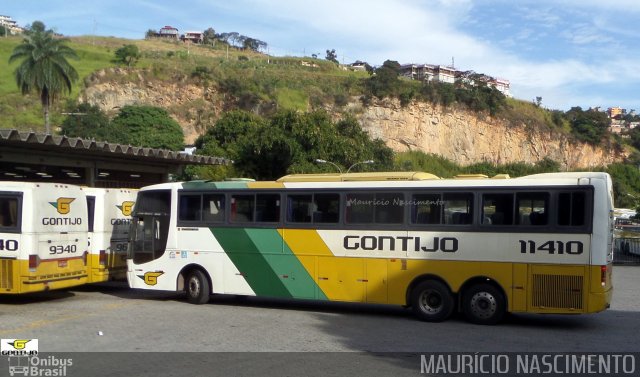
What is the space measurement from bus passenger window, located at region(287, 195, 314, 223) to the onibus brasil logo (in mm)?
6445

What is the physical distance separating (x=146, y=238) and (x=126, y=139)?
5308 centimetres

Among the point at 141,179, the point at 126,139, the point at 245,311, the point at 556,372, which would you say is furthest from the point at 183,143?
the point at 556,372

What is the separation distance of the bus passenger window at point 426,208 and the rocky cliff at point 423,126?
6758cm

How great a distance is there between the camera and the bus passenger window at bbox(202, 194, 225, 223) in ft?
53.3

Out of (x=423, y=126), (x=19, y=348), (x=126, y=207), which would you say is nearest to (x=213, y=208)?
(x=126, y=207)

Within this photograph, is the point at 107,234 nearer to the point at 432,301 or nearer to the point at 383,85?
the point at 432,301

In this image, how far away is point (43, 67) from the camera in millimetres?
51844

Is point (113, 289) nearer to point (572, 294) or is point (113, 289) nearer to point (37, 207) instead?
point (37, 207)

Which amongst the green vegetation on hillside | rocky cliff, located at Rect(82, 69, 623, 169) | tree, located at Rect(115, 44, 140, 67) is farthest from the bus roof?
tree, located at Rect(115, 44, 140, 67)

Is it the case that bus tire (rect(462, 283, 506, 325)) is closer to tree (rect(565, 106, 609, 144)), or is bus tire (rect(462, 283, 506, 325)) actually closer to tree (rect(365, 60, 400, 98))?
tree (rect(365, 60, 400, 98))

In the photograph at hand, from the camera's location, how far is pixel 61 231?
16.5 m

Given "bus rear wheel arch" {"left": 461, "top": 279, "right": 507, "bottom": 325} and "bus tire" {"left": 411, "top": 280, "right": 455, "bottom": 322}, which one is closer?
"bus rear wheel arch" {"left": 461, "top": 279, "right": 507, "bottom": 325}

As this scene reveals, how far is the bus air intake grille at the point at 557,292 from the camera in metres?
13.1

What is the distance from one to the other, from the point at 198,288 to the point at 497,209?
7144mm
